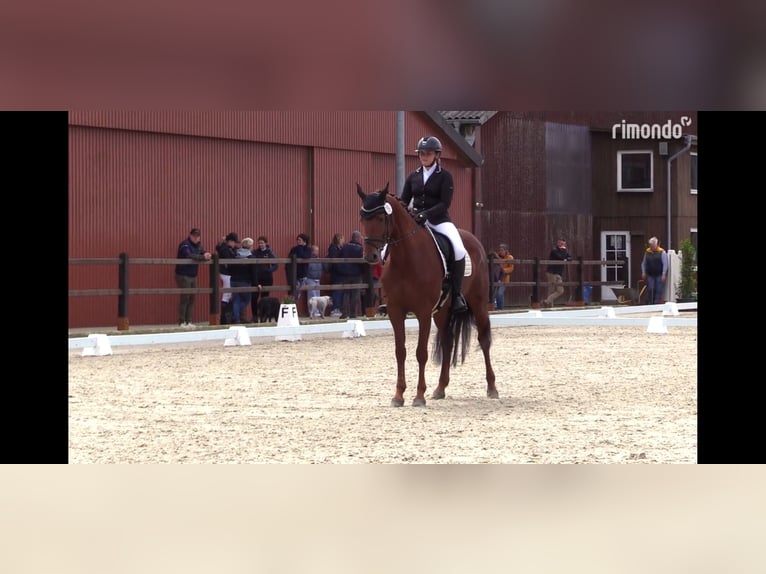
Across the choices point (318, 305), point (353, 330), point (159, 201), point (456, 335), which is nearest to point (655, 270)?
point (318, 305)

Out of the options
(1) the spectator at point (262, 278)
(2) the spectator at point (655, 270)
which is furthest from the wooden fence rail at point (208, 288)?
(2) the spectator at point (655, 270)

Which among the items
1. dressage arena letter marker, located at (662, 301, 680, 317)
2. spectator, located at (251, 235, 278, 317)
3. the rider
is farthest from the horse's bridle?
dressage arena letter marker, located at (662, 301, 680, 317)

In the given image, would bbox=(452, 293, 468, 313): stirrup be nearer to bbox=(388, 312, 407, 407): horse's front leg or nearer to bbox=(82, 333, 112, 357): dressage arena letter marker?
bbox=(388, 312, 407, 407): horse's front leg

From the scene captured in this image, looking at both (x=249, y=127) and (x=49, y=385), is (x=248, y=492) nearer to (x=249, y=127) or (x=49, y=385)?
(x=49, y=385)

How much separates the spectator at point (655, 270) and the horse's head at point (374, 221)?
15469 mm

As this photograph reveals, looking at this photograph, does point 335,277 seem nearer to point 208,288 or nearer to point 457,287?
point 208,288

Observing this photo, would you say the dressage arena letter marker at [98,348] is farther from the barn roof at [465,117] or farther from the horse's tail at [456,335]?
the barn roof at [465,117]

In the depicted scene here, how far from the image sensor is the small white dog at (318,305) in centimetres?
1861

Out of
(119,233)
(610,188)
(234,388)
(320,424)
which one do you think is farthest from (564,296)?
(320,424)

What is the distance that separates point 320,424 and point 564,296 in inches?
853

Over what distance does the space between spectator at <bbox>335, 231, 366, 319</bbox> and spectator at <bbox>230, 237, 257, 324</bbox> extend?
5.49 ft

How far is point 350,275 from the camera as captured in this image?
62.0 ft

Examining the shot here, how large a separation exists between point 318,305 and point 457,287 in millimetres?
9566

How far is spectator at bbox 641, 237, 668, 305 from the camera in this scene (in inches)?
942
